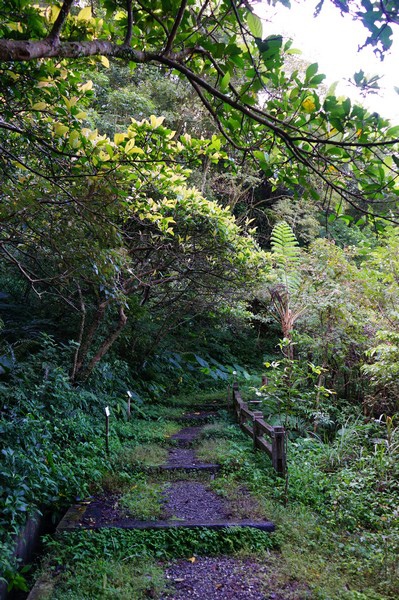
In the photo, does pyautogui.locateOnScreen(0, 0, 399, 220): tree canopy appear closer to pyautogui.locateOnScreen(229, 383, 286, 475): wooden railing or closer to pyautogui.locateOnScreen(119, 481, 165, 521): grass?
pyautogui.locateOnScreen(119, 481, 165, 521): grass

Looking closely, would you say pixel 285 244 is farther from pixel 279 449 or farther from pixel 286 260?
pixel 279 449

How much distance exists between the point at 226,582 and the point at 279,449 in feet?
6.69

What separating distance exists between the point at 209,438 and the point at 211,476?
6.23ft

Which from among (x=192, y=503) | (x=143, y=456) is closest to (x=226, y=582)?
(x=192, y=503)

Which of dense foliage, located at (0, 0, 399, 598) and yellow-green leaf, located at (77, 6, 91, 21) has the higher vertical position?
yellow-green leaf, located at (77, 6, 91, 21)

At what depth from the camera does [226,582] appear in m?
3.22

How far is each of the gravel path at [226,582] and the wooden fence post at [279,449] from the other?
5.65 ft

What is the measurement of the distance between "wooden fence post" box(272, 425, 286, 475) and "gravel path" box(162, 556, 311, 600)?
1721 mm

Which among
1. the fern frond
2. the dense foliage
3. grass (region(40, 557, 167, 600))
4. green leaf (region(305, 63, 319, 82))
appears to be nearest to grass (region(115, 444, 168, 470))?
the dense foliage

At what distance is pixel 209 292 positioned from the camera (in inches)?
332

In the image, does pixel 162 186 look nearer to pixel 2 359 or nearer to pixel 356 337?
pixel 2 359

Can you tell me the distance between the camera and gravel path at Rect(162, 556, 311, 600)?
9.99ft

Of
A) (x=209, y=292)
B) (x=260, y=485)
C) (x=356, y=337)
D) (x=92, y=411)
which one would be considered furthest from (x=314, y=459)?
(x=209, y=292)

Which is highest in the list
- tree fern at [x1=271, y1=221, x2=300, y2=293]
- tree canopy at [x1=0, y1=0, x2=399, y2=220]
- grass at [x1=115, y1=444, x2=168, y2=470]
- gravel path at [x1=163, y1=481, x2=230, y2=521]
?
tree fern at [x1=271, y1=221, x2=300, y2=293]
